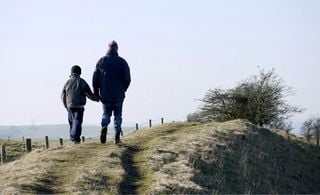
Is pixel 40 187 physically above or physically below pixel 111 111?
below

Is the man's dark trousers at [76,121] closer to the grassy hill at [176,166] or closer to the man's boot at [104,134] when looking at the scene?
the grassy hill at [176,166]

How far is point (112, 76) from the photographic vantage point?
1700 centimetres

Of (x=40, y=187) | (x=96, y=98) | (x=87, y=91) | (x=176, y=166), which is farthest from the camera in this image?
(x=87, y=91)

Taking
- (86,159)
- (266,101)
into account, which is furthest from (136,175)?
(266,101)

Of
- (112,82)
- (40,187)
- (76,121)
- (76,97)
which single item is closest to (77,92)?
(76,97)

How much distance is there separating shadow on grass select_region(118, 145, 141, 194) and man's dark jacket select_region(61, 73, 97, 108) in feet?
7.39

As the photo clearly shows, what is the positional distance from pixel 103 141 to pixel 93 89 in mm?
1668

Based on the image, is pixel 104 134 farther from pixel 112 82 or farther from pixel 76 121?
pixel 112 82

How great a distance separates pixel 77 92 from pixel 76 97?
0.16 meters

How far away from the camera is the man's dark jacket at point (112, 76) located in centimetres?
1694

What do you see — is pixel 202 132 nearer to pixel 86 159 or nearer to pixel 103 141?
pixel 103 141

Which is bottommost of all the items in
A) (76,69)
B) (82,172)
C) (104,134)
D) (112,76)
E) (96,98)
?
(82,172)

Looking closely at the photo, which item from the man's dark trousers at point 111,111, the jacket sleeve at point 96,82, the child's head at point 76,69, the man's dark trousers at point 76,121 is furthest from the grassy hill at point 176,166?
the child's head at point 76,69

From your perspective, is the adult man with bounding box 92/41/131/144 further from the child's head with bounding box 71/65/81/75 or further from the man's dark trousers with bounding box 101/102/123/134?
the child's head with bounding box 71/65/81/75
